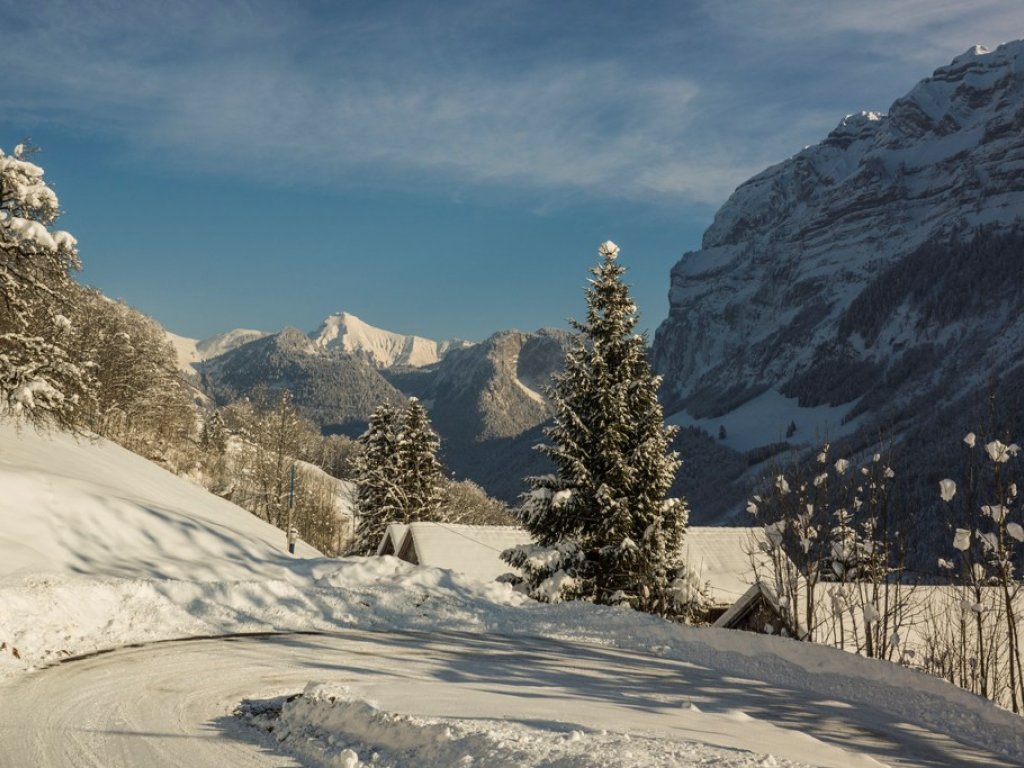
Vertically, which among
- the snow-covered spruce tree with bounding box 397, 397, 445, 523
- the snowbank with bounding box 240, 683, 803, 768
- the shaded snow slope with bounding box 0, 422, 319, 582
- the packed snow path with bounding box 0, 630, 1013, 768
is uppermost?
the snow-covered spruce tree with bounding box 397, 397, 445, 523

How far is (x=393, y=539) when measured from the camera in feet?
138

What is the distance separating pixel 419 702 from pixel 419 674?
257cm

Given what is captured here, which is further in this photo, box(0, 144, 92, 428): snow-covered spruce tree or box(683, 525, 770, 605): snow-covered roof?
box(683, 525, 770, 605): snow-covered roof

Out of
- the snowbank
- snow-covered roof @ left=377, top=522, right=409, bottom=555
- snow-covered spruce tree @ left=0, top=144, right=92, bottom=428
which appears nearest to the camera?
the snowbank

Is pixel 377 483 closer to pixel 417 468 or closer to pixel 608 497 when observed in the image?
pixel 417 468

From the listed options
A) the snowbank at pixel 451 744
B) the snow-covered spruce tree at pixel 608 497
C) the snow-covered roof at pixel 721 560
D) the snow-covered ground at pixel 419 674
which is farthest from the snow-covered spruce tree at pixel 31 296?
the snow-covered roof at pixel 721 560

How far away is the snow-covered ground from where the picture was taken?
8.09 metres

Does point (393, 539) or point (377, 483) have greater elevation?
point (377, 483)

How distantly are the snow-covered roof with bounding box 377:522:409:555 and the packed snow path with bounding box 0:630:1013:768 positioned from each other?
2708cm

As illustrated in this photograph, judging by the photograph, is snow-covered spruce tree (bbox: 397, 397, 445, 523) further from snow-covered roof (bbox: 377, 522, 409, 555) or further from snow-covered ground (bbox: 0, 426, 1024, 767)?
snow-covered ground (bbox: 0, 426, 1024, 767)

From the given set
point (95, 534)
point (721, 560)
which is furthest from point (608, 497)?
point (721, 560)

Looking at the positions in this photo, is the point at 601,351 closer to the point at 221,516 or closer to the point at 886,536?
the point at 886,536

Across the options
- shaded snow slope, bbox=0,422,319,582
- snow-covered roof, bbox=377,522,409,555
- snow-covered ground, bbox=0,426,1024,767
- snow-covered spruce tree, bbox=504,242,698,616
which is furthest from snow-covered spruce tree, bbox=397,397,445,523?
snow-covered ground, bbox=0,426,1024,767

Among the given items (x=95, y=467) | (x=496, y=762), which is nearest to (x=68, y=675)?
(x=496, y=762)
